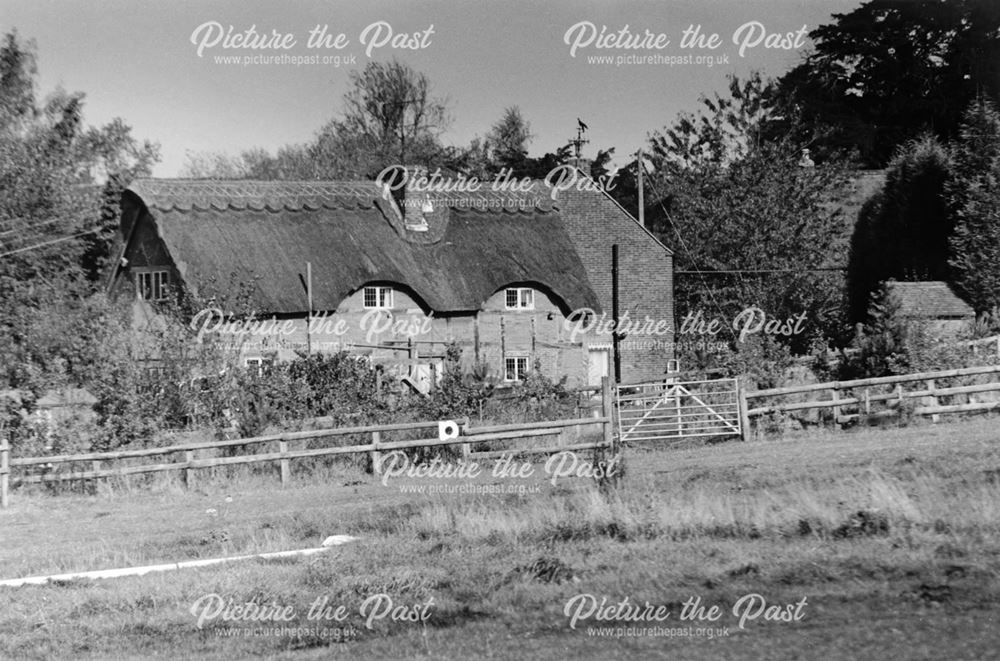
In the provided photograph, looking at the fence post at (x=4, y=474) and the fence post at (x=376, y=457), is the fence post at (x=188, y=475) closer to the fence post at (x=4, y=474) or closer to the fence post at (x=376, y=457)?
the fence post at (x=4, y=474)

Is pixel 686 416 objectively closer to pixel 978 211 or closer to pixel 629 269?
pixel 629 269

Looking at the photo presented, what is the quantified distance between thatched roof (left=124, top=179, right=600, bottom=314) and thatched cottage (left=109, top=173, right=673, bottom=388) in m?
0.05

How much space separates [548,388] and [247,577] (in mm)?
16842

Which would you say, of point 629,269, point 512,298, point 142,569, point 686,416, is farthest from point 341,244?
point 142,569

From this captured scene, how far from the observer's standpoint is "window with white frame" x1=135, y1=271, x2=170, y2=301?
39125mm

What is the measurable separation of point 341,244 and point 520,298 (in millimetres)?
6661

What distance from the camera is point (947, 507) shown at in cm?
1562

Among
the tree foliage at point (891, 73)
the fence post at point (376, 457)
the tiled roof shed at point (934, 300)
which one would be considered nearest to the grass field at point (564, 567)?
the fence post at point (376, 457)

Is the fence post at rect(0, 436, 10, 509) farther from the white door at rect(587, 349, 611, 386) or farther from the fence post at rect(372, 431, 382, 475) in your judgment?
the white door at rect(587, 349, 611, 386)

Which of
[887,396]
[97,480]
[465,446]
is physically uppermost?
[887,396]

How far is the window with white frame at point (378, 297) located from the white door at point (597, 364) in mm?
7743

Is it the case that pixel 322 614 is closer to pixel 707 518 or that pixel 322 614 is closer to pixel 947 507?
pixel 707 518

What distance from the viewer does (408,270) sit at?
138ft

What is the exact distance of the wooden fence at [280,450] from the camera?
78.1 ft
